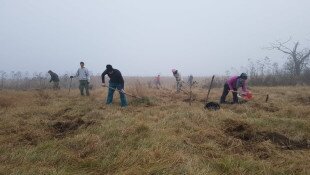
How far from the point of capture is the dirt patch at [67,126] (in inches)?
283

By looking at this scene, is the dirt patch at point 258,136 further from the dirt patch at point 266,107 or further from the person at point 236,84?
the person at point 236,84

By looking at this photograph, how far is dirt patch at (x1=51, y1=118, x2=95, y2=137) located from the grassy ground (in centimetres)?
2

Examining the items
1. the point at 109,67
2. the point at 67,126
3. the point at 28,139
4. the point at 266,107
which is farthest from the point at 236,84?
the point at 28,139

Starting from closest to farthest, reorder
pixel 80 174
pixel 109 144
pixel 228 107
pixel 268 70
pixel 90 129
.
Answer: pixel 80 174 → pixel 109 144 → pixel 90 129 → pixel 228 107 → pixel 268 70

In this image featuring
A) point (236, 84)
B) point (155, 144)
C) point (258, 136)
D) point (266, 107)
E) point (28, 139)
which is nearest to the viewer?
point (155, 144)

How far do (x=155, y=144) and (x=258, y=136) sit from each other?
2.26m

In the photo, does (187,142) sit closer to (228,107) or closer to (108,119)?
(108,119)

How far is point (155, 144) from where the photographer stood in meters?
5.66

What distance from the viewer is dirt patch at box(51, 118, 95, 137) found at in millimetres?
7199

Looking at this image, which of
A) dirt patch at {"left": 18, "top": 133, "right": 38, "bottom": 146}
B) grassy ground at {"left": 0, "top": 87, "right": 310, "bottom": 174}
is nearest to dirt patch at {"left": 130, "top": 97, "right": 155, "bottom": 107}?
grassy ground at {"left": 0, "top": 87, "right": 310, "bottom": 174}

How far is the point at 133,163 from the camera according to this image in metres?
5.00

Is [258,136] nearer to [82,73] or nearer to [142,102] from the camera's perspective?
[142,102]

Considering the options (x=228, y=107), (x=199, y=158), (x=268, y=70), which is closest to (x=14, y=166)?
(x=199, y=158)

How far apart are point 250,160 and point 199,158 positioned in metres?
0.76
